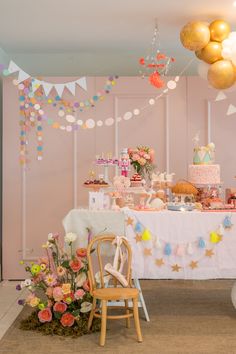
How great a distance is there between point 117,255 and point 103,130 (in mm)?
2321

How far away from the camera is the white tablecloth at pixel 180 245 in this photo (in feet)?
13.0

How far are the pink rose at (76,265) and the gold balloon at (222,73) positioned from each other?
1.87 meters

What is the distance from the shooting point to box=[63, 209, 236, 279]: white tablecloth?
397cm

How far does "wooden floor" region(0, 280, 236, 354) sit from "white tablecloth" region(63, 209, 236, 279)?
0.38m

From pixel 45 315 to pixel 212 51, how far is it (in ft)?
8.26

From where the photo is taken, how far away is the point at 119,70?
6332 millimetres

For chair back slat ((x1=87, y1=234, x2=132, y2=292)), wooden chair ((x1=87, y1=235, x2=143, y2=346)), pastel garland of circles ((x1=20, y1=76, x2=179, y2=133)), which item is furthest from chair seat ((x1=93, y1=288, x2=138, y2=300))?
pastel garland of circles ((x1=20, y1=76, x2=179, y2=133))

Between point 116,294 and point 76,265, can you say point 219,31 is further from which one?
point 116,294

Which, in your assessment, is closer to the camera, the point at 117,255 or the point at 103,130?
the point at 117,255

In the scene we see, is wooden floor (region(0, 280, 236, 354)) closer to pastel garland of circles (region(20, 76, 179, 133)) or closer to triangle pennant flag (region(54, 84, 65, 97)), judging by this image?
pastel garland of circles (region(20, 76, 179, 133))

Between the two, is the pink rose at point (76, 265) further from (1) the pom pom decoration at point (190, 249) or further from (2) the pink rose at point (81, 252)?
(1) the pom pom decoration at point (190, 249)

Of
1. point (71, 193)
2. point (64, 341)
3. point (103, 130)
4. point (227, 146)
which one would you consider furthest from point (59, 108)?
point (64, 341)

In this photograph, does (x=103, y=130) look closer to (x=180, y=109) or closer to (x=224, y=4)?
(x=180, y=109)

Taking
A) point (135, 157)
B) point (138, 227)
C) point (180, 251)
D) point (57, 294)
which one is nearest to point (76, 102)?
point (135, 157)
